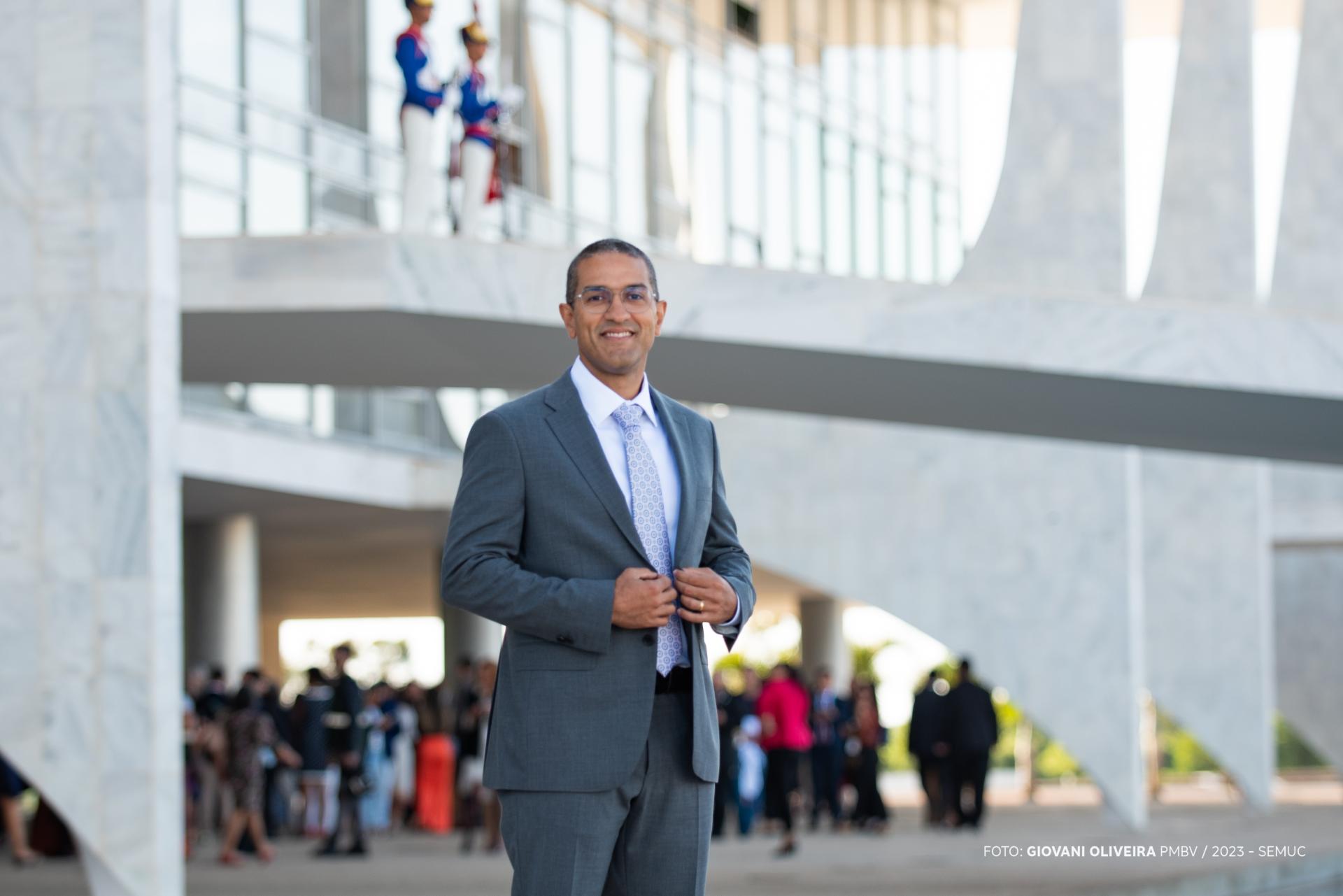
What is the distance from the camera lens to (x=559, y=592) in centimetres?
324

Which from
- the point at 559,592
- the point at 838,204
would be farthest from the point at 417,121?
the point at 838,204

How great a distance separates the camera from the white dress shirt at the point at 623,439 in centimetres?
345

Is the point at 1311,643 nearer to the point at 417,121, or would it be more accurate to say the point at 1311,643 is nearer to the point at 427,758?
the point at 427,758

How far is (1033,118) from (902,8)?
16.4m

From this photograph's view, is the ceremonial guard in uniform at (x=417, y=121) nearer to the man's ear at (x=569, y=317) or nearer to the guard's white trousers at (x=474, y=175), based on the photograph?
the guard's white trousers at (x=474, y=175)

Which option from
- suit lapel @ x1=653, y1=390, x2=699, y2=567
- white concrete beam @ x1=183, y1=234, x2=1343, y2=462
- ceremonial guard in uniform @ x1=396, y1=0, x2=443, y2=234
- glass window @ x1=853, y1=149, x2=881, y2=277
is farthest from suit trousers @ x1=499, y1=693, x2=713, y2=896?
glass window @ x1=853, y1=149, x2=881, y2=277

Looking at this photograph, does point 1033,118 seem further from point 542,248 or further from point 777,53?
point 777,53

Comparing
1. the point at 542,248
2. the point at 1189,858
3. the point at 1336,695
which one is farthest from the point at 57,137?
the point at 1336,695

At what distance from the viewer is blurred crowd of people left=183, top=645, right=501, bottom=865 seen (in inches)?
555

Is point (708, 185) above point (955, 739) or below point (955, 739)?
above

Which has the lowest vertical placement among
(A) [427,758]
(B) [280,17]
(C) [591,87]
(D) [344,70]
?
(A) [427,758]

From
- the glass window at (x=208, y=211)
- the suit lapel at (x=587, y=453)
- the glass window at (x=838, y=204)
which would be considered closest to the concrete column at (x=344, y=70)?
the glass window at (x=208, y=211)

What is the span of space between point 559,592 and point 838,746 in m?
17.2

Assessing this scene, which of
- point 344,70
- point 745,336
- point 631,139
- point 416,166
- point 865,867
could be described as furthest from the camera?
point 631,139
